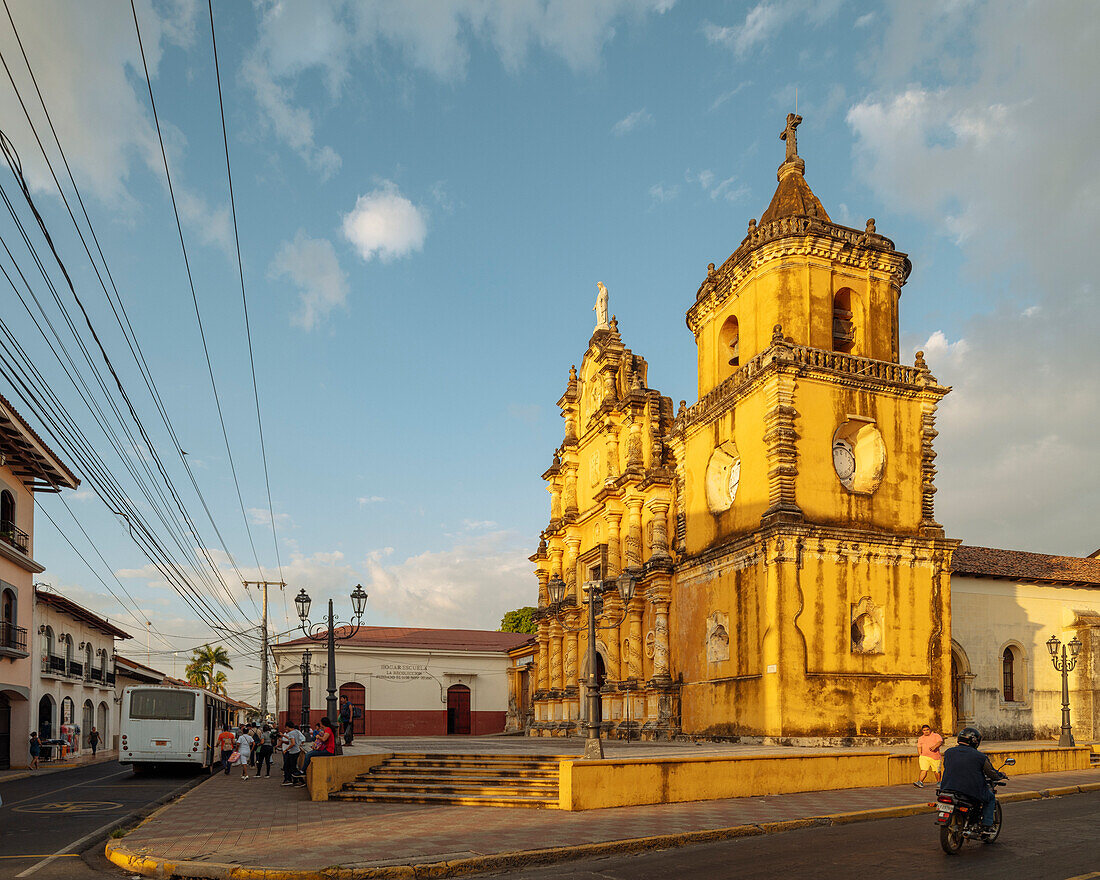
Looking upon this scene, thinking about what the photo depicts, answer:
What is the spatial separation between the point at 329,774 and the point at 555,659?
23088mm

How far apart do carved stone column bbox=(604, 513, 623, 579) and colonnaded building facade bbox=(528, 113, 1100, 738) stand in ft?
7.12

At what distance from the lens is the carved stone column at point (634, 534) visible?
1287 inches

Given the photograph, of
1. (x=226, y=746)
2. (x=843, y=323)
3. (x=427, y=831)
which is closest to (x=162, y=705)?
(x=226, y=746)

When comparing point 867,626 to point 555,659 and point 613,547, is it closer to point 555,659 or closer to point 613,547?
point 613,547

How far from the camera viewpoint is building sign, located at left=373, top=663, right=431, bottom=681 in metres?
52.3

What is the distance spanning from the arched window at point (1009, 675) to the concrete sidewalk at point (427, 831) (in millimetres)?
14217

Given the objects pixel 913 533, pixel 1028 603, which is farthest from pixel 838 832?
pixel 1028 603

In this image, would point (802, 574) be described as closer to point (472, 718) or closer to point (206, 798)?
point (206, 798)

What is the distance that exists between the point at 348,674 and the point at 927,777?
130ft

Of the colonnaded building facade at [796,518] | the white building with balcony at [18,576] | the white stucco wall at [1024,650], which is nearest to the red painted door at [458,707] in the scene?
the colonnaded building facade at [796,518]

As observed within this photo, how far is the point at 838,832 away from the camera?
40.2 feet

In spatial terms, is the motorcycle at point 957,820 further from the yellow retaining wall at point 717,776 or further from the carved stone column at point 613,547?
the carved stone column at point 613,547

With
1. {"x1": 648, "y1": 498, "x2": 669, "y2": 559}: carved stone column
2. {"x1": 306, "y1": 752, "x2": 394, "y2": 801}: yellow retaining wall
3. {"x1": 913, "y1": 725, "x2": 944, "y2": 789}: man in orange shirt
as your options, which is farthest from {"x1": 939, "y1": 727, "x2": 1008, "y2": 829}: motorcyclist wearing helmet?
{"x1": 648, "y1": 498, "x2": 669, "y2": 559}: carved stone column

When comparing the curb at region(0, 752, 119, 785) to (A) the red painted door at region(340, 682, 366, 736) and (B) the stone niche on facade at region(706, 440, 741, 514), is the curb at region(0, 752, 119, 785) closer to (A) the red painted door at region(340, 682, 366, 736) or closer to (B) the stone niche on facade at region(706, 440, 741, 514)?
(A) the red painted door at region(340, 682, 366, 736)
